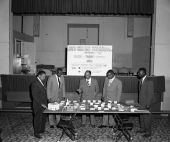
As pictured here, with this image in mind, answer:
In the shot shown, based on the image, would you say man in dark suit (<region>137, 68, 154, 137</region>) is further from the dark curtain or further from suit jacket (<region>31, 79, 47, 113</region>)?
the dark curtain

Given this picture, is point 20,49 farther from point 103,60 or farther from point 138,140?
point 138,140

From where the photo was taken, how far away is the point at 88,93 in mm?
6492

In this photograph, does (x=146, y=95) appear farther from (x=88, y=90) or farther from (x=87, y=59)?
(x=87, y=59)

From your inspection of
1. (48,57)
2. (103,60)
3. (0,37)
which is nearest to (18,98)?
(0,37)

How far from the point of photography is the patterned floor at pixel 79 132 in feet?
18.4

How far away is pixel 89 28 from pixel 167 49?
8.09 meters

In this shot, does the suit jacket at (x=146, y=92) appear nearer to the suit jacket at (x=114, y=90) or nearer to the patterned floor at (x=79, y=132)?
the suit jacket at (x=114, y=90)

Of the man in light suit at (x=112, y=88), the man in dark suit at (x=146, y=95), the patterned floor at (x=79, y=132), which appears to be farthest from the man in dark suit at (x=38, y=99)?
the man in dark suit at (x=146, y=95)

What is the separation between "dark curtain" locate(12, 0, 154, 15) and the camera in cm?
836

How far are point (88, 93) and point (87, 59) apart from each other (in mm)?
2177

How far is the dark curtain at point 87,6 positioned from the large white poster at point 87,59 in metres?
1.25

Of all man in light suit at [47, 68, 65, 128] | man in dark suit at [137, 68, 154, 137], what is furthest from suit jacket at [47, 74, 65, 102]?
man in dark suit at [137, 68, 154, 137]

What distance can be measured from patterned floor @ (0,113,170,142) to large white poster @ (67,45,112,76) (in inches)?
70.3

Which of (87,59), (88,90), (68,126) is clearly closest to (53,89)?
(88,90)
